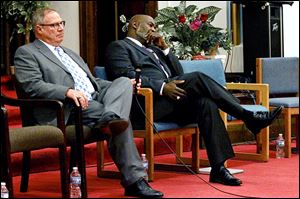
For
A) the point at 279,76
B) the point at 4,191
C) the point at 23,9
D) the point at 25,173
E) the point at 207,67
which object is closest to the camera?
the point at 4,191

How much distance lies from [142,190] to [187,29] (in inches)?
81.1

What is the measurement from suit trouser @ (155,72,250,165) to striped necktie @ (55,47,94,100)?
49 centimetres

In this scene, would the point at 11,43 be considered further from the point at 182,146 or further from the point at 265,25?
the point at 182,146

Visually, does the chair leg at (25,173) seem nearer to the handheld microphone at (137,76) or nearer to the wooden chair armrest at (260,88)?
the handheld microphone at (137,76)

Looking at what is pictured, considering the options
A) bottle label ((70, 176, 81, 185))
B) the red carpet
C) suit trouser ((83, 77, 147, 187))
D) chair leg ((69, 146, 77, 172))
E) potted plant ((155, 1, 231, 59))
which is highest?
potted plant ((155, 1, 231, 59))

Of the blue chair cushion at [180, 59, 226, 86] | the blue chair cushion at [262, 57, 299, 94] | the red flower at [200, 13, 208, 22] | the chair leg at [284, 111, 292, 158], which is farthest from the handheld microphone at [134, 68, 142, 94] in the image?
the blue chair cushion at [262, 57, 299, 94]

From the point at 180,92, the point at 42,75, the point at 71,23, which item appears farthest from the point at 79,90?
the point at 71,23

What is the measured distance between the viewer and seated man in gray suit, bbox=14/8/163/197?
4039 mm

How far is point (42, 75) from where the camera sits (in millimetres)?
4266

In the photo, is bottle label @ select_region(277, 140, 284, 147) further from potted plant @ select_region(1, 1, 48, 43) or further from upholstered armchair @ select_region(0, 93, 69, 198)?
potted plant @ select_region(1, 1, 48, 43)

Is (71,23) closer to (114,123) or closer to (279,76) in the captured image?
(279,76)

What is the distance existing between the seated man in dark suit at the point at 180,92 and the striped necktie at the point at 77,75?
1.11 ft

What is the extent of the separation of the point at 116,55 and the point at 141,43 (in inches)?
11.0

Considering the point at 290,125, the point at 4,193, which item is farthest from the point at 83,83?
the point at 290,125
